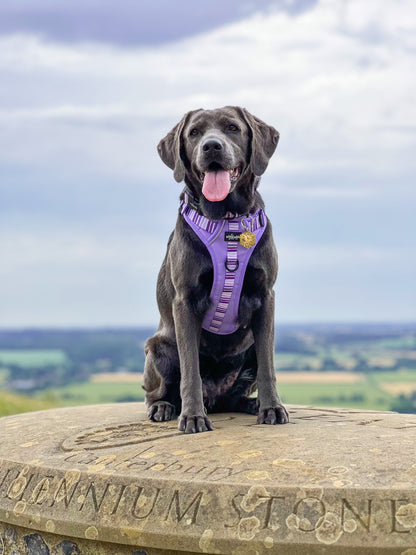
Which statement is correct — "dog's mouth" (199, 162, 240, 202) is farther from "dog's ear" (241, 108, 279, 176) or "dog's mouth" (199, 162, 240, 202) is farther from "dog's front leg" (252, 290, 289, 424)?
"dog's front leg" (252, 290, 289, 424)

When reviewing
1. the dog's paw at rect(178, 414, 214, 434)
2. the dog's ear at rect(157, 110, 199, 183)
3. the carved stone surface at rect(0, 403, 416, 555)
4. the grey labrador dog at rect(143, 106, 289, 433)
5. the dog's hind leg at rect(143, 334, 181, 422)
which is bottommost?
the carved stone surface at rect(0, 403, 416, 555)

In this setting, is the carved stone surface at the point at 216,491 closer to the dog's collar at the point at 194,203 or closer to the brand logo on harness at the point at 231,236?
the brand logo on harness at the point at 231,236

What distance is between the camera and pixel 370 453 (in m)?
4.70

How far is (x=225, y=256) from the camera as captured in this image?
5645mm

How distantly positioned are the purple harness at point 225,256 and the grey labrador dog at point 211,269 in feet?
0.16

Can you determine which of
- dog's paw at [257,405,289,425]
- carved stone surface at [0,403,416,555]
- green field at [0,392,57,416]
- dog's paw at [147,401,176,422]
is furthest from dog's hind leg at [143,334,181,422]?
green field at [0,392,57,416]

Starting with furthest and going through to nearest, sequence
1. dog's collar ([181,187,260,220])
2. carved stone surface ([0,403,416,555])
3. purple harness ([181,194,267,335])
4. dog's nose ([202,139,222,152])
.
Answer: dog's collar ([181,187,260,220]) < purple harness ([181,194,267,335]) < dog's nose ([202,139,222,152]) < carved stone surface ([0,403,416,555])

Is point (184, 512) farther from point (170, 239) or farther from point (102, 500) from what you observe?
point (170, 239)

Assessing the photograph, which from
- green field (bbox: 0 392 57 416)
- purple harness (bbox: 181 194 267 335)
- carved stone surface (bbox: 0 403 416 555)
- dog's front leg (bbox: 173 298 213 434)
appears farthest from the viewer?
green field (bbox: 0 392 57 416)

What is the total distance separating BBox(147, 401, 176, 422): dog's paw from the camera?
612cm

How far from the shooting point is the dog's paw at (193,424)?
5418mm

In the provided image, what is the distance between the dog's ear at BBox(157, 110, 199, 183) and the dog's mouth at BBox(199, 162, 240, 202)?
0.32 m

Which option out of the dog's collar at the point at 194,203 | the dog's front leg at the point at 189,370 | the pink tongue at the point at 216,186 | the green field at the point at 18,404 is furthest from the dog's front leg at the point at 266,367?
the green field at the point at 18,404

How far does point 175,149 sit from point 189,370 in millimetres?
1639
